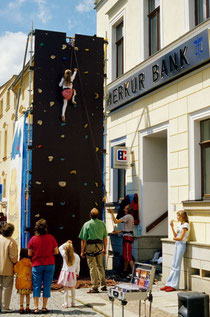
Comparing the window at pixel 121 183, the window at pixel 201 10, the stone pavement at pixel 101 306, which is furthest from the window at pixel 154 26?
the stone pavement at pixel 101 306

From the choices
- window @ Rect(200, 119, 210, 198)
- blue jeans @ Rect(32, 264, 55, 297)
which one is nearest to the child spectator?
blue jeans @ Rect(32, 264, 55, 297)

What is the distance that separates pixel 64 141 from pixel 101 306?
491cm

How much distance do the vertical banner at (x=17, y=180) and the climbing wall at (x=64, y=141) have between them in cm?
55

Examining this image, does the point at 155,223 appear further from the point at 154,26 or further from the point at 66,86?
the point at 154,26

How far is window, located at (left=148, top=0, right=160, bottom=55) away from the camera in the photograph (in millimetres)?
13117

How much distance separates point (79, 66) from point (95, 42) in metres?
0.90

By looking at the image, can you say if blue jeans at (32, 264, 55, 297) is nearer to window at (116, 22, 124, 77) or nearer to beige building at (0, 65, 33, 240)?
window at (116, 22, 124, 77)

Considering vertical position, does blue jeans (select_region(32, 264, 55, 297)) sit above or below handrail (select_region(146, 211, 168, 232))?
below

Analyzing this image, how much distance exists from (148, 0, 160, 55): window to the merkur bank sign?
74 cm

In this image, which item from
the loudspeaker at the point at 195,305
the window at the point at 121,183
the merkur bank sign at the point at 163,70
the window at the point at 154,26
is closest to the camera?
the loudspeaker at the point at 195,305

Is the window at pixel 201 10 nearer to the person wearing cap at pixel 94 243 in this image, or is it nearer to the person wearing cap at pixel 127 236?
the person wearing cap at pixel 94 243

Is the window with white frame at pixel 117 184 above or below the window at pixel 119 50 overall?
below

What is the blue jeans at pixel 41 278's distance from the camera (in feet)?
27.0

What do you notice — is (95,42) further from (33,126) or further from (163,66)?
(33,126)
